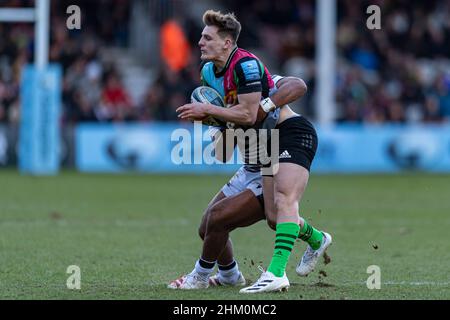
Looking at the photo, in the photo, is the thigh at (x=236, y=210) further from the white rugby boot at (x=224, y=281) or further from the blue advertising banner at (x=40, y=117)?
the blue advertising banner at (x=40, y=117)

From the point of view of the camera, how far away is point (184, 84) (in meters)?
25.4

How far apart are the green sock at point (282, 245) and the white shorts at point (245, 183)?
1.39 feet

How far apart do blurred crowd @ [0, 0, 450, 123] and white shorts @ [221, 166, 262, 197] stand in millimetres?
16244

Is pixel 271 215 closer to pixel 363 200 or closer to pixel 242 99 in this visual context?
pixel 242 99

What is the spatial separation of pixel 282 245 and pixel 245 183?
28.0 inches

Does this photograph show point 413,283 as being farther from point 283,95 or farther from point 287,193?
point 283,95

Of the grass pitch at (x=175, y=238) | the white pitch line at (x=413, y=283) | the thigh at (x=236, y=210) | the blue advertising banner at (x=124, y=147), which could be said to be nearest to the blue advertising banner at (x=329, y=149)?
the blue advertising banner at (x=124, y=147)

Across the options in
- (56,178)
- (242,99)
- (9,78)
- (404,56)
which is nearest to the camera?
(242,99)

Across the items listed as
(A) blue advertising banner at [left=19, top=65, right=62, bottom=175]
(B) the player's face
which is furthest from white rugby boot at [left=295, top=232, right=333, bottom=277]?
(A) blue advertising banner at [left=19, top=65, right=62, bottom=175]

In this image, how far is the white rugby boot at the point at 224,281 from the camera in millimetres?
8438

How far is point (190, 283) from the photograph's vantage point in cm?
817
